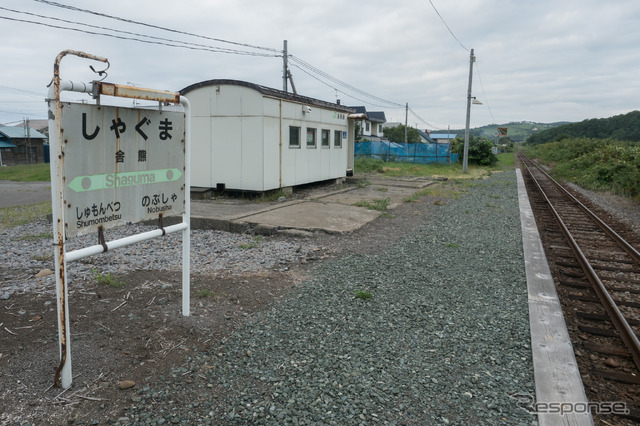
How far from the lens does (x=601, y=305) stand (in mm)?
5547

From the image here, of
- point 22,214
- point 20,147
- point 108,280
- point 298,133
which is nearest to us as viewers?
point 108,280

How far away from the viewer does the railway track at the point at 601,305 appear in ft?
12.2

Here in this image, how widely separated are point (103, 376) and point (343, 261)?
155 inches

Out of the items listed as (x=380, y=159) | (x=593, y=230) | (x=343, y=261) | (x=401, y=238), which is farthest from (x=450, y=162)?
(x=343, y=261)

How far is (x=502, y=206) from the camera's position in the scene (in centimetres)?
1347

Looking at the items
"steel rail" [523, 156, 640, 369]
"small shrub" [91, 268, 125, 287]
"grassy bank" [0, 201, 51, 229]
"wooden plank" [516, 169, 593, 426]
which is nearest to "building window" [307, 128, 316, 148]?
"grassy bank" [0, 201, 51, 229]

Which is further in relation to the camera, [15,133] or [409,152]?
[15,133]

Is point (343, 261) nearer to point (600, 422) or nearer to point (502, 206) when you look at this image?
point (600, 422)

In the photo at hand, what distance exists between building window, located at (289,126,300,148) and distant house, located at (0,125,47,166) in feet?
114

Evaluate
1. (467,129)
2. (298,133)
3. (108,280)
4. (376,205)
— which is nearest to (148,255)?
(108,280)

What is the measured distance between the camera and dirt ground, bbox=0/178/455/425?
2.91m

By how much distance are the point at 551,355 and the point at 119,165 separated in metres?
3.79

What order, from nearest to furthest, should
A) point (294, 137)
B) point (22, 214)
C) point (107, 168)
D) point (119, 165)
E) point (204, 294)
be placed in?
1. point (107, 168)
2. point (119, 165)
3. point (204, 294)
4. point (22, 214)
5. point (294, 137)

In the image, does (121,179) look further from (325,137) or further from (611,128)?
(611,128)
